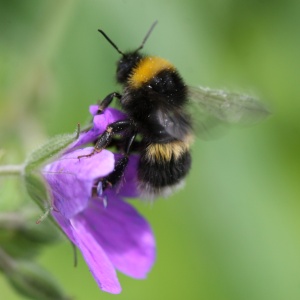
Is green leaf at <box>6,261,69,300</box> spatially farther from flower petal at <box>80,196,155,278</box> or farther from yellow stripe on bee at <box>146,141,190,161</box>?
yellow stripe on bee at <box>146,141,190,161</box>

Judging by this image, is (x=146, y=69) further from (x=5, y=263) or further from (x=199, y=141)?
(x=199, y=141)

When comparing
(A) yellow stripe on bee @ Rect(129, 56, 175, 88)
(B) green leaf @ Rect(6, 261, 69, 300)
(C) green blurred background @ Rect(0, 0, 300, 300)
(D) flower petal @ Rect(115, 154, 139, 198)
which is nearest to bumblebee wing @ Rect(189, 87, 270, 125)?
(A) yellow stripe on bee @ Rect(129, 56, 175, 88)

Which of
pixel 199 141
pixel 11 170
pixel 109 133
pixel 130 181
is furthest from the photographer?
pixel 199 141

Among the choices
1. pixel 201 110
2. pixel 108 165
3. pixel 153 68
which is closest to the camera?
pixel 108 165

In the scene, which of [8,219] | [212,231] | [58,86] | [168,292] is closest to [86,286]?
[168,292]

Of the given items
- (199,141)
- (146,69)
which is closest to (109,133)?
(146,69)

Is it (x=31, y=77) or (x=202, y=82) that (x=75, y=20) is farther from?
(x=202, y=82)

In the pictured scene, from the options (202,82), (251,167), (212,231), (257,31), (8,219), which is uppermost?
(257,31)
